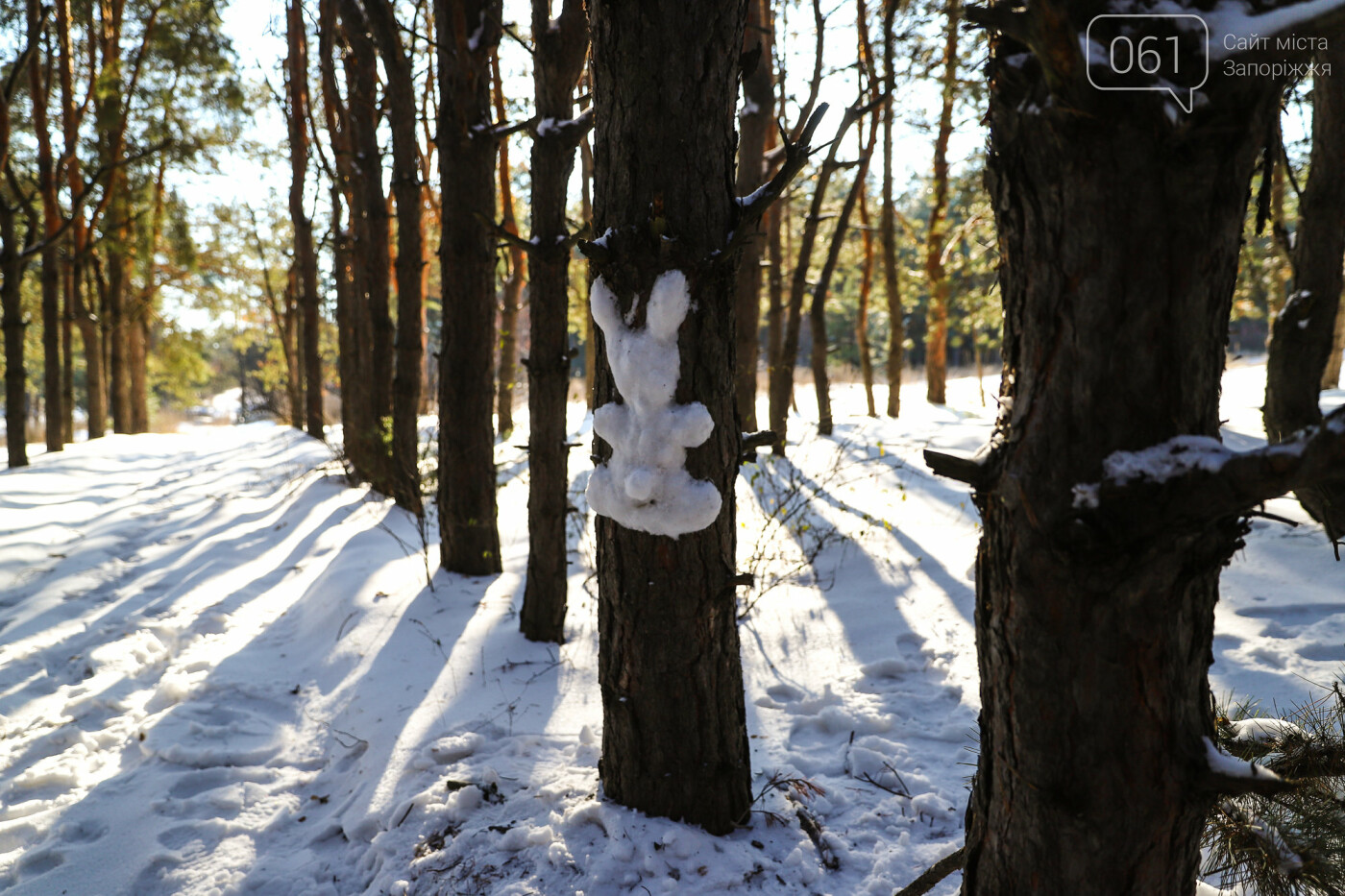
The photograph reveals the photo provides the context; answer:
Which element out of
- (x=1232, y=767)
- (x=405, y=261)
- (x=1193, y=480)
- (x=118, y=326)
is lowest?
(x=1232, y=767)

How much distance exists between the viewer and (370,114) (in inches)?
284

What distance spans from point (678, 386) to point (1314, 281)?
14.3 feet

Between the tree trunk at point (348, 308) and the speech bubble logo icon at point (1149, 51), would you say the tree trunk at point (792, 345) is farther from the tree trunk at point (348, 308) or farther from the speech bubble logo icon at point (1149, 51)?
the speech bubble logo icon at point (1149, 51)

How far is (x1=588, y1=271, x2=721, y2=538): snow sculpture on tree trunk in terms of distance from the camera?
Answer: 6.68ft

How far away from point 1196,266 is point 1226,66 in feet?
0.92

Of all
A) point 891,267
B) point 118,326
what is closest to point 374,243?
point 891,267

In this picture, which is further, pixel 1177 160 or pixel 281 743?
pixel 281 743

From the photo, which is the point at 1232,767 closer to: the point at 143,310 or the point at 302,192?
the point at 302,192

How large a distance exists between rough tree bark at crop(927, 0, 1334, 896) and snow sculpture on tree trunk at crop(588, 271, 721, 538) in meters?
0.88

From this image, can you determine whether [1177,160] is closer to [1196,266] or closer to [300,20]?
[1196,266]

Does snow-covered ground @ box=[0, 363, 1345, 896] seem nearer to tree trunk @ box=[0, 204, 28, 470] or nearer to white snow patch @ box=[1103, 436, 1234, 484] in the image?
white snow patch @ box=[1103, 436, 1234, 484]

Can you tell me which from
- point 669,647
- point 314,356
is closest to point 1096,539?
point 669,647

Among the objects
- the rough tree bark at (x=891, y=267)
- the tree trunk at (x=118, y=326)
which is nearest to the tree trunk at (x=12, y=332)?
the tree trunk at (x=118, y=326)

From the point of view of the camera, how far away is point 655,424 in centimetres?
207
